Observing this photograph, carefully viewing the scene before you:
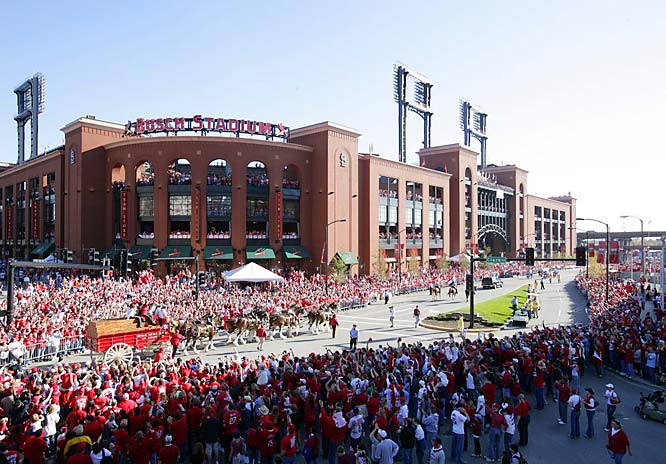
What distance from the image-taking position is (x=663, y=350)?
19562 mm

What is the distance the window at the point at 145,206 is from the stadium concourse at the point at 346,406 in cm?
3143

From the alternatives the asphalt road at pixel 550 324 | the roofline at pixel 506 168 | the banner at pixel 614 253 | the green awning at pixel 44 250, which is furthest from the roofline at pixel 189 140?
the roofline at pixel 506 168

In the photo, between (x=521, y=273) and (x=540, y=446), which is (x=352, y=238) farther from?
(x=540, y=446)

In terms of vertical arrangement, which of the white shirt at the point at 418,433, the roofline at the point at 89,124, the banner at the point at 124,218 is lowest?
the white shirt at the point at 418,433

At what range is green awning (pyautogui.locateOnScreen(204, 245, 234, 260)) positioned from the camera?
167ft

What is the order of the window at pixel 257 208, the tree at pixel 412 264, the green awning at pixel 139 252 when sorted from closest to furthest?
the green awning at pixel 139 252, the window at pixel 257 208, the tree at pixel 412 264

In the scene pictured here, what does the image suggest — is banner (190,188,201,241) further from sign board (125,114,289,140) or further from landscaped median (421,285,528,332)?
landscaped median (421,285,528,332)

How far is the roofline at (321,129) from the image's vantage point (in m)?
56.3

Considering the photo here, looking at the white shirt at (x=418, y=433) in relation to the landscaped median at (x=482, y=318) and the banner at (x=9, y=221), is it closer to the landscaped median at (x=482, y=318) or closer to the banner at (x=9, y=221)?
A: the landscaped median at (x=482, y=318)

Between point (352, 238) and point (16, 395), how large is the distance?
4755 cm

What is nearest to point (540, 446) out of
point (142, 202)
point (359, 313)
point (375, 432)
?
point (375, 432)

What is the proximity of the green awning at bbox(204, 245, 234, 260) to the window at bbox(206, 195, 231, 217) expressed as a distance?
11.6ft

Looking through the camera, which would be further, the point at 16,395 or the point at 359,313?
the point at 359,313

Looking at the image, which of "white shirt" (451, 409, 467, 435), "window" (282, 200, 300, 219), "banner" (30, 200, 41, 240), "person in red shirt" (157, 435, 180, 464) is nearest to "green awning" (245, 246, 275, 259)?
"window" (282, 200, 300, 219)
